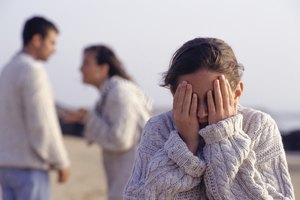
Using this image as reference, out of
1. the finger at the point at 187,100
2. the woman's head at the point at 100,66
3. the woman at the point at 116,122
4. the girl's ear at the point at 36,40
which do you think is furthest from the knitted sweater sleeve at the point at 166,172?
the girl's ear at the point at 36,40

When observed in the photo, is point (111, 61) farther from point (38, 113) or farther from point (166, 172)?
point (166, 172)

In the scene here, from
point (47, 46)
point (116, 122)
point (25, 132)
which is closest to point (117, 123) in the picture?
point (116, 122)

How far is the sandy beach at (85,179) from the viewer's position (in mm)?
15104

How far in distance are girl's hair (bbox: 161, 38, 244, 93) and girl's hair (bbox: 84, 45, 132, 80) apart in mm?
3627

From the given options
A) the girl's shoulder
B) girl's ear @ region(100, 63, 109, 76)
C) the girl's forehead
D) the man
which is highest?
the girl's forehead

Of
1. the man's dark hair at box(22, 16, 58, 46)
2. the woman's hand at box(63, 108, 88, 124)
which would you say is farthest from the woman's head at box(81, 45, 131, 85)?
the man's dark hair at box(22, 16, 58, 46)

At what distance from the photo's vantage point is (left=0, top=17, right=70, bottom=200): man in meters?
7.02

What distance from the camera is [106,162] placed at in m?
7.21

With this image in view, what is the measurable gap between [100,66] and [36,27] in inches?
23.4

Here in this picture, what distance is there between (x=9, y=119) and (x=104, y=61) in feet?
3.08

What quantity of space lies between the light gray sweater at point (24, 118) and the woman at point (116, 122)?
0.36 m

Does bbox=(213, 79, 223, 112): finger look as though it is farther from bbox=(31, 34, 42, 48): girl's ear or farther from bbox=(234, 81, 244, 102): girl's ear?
bbox=(31, 34, 42, 48): girl's ear

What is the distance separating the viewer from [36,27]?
7.44m

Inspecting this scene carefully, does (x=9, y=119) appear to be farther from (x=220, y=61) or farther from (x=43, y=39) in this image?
(x=220, y=61)
